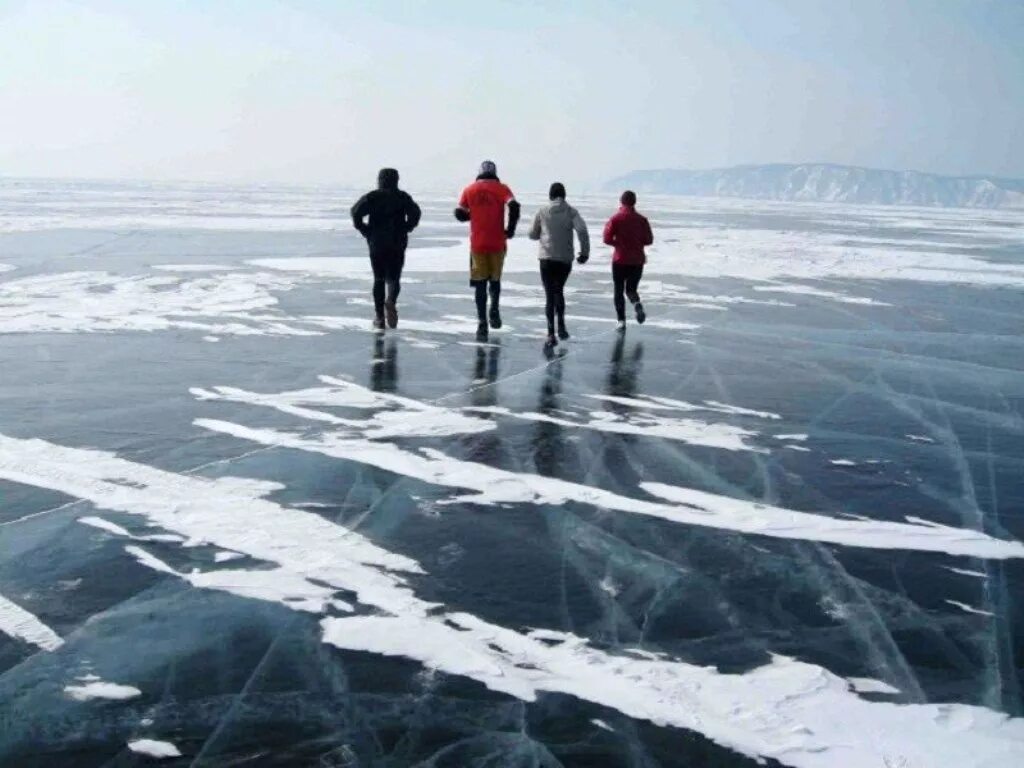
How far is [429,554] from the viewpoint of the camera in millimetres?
4891

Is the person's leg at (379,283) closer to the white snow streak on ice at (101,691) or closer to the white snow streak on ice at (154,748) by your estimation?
the white snow streak on ice at (101,691)

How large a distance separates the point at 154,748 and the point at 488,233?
9129 millimetres

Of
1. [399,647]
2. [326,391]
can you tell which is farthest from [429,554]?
[326,391]

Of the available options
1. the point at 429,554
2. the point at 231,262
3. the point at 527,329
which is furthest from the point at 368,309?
the point at 429,554

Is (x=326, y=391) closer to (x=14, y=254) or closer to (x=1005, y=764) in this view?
(x=1005, y=764)

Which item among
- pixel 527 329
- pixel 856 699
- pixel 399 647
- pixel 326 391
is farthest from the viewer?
pixel 527 329

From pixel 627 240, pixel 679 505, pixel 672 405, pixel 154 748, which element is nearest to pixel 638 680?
pixel 154 748

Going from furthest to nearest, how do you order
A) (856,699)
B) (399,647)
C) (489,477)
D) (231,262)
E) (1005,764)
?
1. (231,262)
2. (489,477)
3. (399,647)
4. (856,699)
5. (1005,764)

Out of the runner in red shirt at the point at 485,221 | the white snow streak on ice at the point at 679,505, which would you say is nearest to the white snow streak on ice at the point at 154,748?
the white snow streak on ice at the point at 679,505

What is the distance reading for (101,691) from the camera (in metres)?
3.47

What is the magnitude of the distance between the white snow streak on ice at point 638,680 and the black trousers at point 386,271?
7232 millimetres

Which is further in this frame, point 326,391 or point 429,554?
point 326,391

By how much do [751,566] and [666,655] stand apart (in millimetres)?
1127

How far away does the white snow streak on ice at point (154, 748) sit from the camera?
10.2ft
